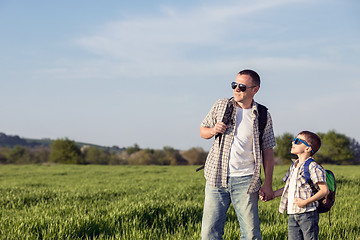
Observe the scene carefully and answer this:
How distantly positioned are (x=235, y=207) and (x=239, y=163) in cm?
53

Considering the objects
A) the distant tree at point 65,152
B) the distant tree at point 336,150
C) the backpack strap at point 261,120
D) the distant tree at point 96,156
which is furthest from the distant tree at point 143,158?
the backpack strap at point 261,120

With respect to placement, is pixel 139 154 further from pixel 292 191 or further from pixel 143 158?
pixel 292 191

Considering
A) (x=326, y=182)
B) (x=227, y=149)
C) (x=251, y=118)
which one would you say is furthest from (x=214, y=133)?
(x=326, y=182)

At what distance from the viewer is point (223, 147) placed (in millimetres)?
3896

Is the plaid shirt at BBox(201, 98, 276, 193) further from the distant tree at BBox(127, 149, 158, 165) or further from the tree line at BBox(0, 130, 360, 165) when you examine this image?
the distant tree at BBox(127, 149, 158, 165)

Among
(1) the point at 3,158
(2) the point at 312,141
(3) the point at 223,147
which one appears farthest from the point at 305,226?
(1) the point at 3,158

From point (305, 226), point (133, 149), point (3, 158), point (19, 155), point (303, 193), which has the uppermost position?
point (303, 193)

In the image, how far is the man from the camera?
3779 mm

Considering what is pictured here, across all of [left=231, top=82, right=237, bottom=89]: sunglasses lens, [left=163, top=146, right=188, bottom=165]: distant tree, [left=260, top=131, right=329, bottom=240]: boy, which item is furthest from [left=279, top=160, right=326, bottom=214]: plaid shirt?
[left=163, top=146, right=188, bottom=165]: distant tree

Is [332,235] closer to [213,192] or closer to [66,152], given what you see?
[213,192]

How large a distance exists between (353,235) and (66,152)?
2017 inches

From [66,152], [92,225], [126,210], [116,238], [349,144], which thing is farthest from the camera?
[349,144]

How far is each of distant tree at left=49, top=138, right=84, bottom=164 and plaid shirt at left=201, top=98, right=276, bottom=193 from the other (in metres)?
51.1

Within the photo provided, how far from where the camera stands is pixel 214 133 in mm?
3770
